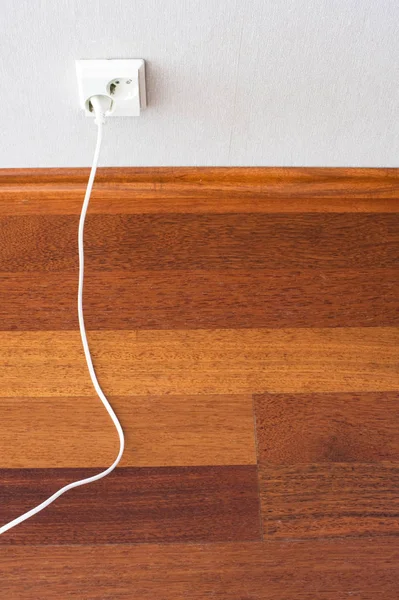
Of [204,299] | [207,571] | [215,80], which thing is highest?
[215,80]

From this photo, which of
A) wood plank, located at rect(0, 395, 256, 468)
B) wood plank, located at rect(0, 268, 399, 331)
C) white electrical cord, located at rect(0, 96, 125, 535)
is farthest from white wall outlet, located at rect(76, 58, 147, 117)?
wood plank, located at rect(0, 395, 256, 468)

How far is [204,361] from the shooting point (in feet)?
3.24

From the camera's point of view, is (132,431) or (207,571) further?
(132,431)

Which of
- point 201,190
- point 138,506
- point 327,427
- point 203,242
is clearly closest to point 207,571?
point 138,506

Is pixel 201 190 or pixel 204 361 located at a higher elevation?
pixel 201 190

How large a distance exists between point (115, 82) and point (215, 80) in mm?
145

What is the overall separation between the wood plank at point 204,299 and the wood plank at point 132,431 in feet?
0.42

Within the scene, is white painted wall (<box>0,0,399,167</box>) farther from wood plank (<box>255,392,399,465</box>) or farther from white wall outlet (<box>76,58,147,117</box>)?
wood plank (<box>255,392,399,465</box>)

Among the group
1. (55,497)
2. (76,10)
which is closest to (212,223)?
(76,10)

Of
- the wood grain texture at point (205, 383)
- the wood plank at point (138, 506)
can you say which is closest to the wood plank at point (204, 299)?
the wood grain texture at point (205, 383)

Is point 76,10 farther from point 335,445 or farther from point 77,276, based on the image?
point 335,445

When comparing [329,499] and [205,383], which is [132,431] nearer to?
[205,383]

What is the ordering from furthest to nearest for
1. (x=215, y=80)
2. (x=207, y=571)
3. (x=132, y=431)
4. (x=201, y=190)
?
(x=201, y=190), (x=215, y=80), (x=132, y=431), (x=207, y=571)

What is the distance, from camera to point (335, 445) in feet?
3.00
